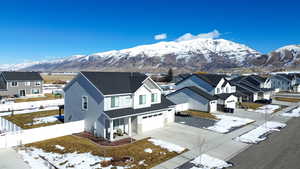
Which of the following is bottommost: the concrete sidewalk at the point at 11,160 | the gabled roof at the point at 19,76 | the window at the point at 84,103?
the concrete sidewalk at the point at 11,160

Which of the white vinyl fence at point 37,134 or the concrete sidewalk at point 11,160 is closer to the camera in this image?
the concrete sidewalk at point 11,160

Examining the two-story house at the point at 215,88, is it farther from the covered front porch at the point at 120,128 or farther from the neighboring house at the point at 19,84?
the neighboring house at the point at 19,84

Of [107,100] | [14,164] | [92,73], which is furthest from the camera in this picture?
[92,73]

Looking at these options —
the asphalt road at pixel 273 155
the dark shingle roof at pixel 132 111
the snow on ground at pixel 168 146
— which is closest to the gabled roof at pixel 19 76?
the dark shingle roof at pixel 132 111

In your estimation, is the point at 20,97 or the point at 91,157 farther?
the point at 20,97

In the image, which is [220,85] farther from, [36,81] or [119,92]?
[36,81]

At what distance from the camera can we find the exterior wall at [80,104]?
20.7 m

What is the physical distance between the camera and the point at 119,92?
21453 millimetres

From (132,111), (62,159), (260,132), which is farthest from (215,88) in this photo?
(62,159)

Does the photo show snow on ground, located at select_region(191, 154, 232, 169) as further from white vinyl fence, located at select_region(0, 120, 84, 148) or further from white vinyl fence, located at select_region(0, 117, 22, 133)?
white vinyl fence, located at select_region(0, 117, 22, 133)

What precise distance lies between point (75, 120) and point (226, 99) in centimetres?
2804

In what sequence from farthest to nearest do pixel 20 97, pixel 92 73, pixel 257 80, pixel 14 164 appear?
pixel 257 80 → pixel 20 97 → pixel 92 73 → pixel 14 164

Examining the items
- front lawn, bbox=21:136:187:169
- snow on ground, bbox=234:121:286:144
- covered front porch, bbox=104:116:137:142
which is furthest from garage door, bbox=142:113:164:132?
snow on ground, bbox=234:121:286:144

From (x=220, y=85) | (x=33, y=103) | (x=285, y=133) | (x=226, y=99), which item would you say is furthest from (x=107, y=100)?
(x=220, y=85)
